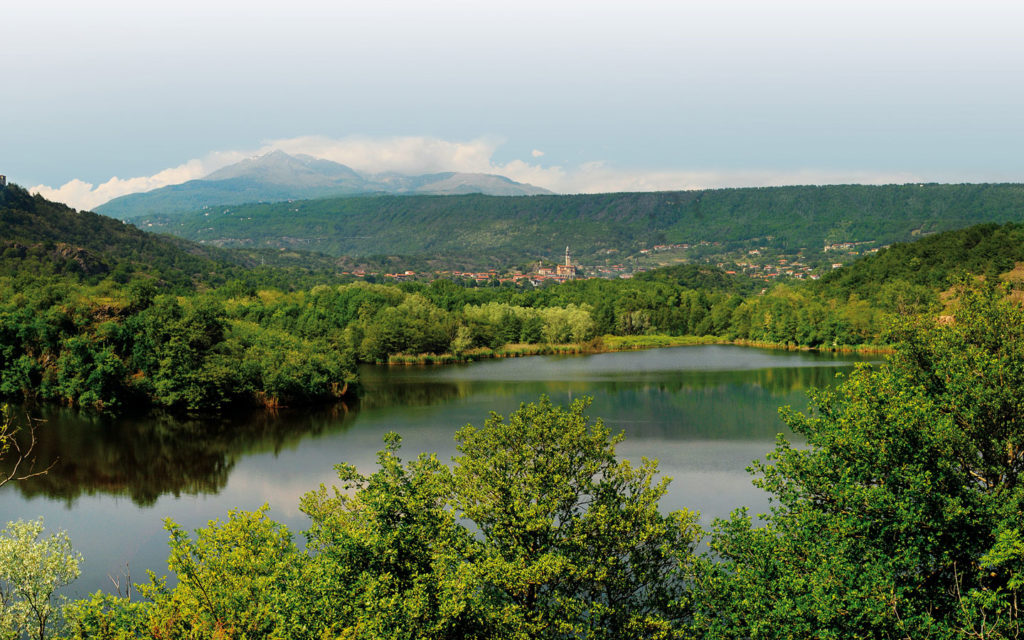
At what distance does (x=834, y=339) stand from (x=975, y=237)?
22999mm

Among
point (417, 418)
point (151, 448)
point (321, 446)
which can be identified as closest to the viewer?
point (151, 448)

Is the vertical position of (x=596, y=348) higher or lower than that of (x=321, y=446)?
lower


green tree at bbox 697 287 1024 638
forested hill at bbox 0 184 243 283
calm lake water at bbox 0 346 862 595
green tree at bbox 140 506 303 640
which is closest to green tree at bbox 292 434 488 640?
green tree at bbox 140 506 303 640

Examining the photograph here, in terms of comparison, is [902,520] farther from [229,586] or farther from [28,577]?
[28,577]

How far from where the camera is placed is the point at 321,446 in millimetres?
31688

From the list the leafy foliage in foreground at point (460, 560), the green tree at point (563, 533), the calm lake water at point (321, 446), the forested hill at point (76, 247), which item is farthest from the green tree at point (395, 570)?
the forested hill at point (76, 247)

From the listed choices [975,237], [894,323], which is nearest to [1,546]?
[894,323]

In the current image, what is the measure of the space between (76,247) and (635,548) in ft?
263

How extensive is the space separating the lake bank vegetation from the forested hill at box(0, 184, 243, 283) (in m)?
62.5

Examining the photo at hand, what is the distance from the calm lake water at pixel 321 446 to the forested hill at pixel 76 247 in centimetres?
3732

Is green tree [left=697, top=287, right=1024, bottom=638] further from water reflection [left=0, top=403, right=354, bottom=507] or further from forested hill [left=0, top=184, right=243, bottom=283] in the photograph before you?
forested hill [left=0, top=184, right=243, bottom=283]

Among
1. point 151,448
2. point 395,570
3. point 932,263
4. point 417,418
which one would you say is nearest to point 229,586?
point 395,570

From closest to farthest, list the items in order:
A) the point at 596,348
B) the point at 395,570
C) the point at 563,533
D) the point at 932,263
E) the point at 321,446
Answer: the point at 395,570, the point at 563,533, the point at 321,446, the point at 596,348, the point at 932,263

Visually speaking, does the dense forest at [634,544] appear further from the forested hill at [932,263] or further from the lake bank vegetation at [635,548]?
→ the forested hill at [932,263]
